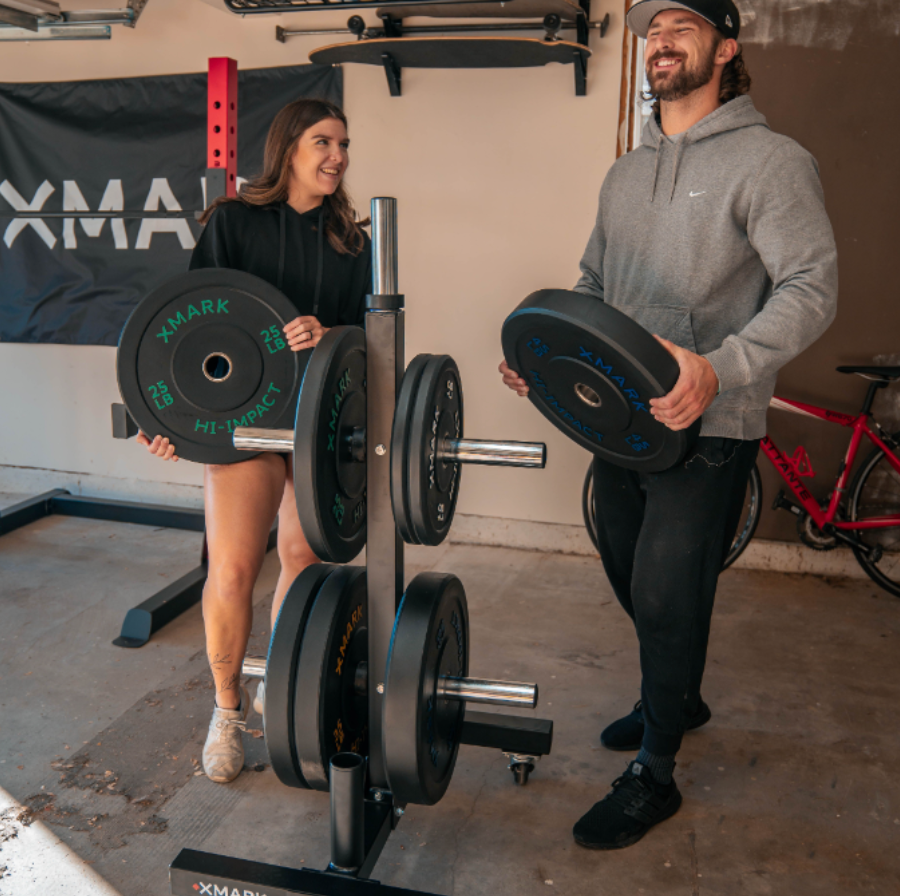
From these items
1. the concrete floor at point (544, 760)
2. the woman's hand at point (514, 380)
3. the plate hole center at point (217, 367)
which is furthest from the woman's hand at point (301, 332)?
the concrete floor at point (544, 760)

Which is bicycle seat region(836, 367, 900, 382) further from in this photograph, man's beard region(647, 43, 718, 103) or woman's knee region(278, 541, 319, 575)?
woman's knee region(278, 541, 319, 575)

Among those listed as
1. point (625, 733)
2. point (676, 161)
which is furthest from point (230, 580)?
point (676, 161)

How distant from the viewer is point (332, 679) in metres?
1.45

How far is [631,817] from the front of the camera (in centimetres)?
171

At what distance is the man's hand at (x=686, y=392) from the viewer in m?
1.31

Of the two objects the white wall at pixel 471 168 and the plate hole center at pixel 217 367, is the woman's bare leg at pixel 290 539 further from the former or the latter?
the white wall at pixel 471 168

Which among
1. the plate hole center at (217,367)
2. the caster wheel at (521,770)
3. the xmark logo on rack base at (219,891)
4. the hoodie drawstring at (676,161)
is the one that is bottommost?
the caster wheel at (521,770)

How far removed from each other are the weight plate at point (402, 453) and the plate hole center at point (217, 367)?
561 mm

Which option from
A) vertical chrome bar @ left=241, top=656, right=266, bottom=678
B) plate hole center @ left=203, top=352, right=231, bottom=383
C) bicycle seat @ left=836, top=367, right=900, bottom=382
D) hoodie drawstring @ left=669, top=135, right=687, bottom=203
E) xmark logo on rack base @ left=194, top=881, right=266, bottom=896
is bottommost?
xmark logo on rack base @ left=194, top=881, right=266, bottom=896

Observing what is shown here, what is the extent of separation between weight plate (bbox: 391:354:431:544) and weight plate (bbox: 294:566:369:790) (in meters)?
0.24

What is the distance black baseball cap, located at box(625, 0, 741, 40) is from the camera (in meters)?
1.51

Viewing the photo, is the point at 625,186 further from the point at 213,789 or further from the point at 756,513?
the point at 756,513

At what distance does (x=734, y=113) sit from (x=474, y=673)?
5.15 feet

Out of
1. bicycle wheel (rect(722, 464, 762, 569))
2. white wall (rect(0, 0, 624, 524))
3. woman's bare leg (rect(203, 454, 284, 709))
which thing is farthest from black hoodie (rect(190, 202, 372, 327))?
bicycle wheel (rect(722, 464, 762, 569))
